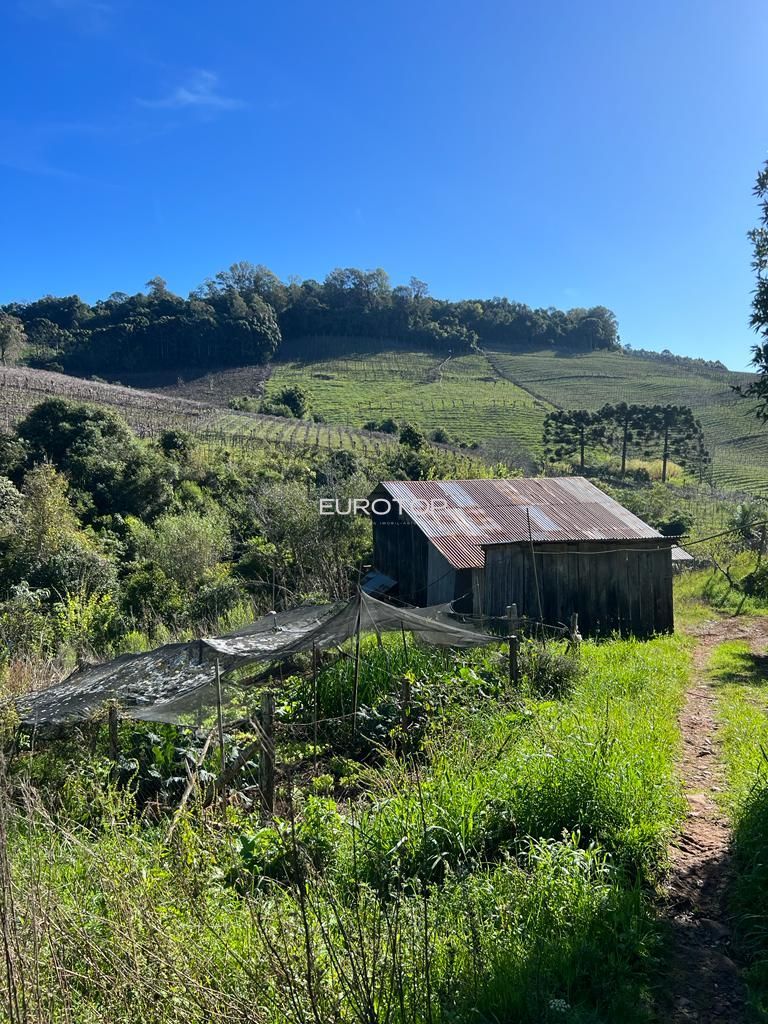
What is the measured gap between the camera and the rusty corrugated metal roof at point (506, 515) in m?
12.9

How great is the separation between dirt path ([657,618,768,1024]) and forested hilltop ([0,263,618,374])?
65929mm

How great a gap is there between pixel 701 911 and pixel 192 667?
4.82 m

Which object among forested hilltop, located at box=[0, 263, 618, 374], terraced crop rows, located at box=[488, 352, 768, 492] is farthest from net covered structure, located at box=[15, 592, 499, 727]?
forested hilltop, located at box=[0, 263, 618, 374]

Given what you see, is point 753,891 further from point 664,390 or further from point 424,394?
point 664,390

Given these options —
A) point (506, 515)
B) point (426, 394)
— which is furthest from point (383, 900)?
point (426, 394)

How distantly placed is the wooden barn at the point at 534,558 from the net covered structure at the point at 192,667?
192 inches

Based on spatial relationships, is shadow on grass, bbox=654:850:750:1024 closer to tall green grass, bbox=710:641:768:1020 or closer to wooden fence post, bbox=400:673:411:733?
tall green grass, bbox=710:641:768:1020

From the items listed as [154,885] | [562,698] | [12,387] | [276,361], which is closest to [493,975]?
[154,885]

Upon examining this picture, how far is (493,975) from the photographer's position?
9.23 ft

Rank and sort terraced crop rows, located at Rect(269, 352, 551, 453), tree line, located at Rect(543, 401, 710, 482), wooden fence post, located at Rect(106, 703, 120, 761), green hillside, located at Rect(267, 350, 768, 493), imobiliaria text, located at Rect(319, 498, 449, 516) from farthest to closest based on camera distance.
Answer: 1. terraced crop rows, located at Rect(269, 352, 551, 453)
2. green hillside, located at Rect(267, 350, 768, 493)
3. tree line, located at Rect(543, 401, 710, 482)
4. imobiliaria text, located at Rect(319, 498, 449, 516)
5. wooden fence post, located at Rect(106, 703, 120, 761)

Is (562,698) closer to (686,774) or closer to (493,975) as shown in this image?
(686,774)

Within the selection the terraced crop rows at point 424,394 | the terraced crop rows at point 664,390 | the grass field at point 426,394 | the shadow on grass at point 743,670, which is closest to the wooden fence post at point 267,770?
the shadow on grass at point 743,670

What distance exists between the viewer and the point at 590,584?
13109mm

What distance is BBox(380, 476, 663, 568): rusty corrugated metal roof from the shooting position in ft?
42.4
